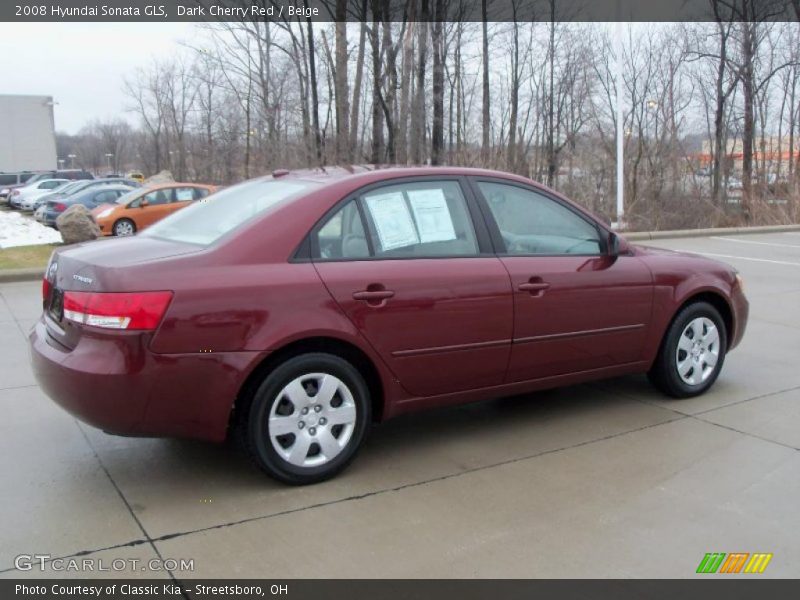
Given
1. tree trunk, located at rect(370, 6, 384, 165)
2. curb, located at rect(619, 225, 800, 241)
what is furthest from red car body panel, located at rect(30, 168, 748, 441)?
tree trunk, located at rect(370, 6, 384, 165)

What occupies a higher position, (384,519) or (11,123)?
(11,123)

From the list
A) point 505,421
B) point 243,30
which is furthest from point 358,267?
point 243,30

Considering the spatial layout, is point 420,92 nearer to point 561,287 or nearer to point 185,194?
point 185,194

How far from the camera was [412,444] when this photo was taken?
4488 millimetres

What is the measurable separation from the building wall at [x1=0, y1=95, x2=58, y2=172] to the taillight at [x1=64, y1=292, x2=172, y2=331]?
262 feet

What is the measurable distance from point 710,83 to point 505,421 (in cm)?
2795

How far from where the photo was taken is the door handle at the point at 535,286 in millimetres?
4348

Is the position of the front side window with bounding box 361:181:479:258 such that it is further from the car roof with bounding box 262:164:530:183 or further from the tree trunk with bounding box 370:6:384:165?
the tree trunk with bounding box 370:6:384:165

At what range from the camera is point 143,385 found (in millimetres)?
3377

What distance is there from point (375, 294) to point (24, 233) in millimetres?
20282

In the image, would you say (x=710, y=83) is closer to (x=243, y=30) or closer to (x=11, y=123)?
(x=243, y=30)

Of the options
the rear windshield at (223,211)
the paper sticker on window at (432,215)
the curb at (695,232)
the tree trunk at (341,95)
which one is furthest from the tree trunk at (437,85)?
the paper sticker on window at (432,215)

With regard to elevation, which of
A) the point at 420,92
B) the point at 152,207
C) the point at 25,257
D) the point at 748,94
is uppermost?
the point at 748,94
